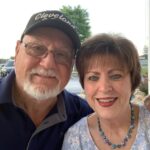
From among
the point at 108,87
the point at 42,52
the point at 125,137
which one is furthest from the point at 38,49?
the point at 125,137

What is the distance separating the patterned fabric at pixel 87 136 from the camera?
1.70 metres

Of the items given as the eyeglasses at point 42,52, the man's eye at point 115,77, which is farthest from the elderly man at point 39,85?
the man's eye at point 115,77

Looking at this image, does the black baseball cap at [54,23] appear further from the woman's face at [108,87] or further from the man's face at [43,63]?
the woman's face at [108,87]

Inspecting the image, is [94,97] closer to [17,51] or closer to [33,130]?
[33,130]

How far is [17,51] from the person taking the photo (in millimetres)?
1903

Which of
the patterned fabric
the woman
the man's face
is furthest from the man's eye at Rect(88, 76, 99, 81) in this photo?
the patterned fabric

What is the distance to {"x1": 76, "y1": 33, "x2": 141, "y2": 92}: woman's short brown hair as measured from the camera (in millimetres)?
1728

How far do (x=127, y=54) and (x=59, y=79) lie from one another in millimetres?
423

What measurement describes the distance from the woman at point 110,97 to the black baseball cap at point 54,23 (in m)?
0.09

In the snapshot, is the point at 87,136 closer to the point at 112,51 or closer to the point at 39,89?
the point at 39,89

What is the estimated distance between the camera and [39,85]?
5.78ft


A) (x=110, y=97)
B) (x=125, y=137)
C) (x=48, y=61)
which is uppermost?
(x=48, y=61)

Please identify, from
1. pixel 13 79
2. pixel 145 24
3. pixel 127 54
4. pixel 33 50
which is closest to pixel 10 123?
pixel 13 79

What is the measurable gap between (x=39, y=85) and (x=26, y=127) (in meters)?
0.26
